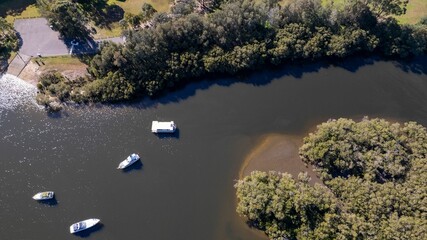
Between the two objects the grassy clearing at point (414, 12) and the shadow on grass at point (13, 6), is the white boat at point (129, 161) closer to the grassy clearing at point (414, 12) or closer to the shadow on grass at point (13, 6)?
the shadow on grass at point (13, 6)

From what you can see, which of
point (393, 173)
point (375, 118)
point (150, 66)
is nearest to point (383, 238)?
point (393, 173)

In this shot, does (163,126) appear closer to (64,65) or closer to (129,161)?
(129,161)

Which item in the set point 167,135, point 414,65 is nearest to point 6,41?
point 167,135

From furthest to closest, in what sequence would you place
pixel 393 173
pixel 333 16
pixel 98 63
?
pixel 333 16 → pixel 98 63 → pixel 393 173

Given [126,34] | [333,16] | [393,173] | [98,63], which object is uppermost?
[333,16]

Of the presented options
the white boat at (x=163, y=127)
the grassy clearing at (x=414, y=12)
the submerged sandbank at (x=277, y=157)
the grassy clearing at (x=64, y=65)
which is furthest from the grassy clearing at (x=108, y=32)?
the grassy clearing at (x=414, y=12)

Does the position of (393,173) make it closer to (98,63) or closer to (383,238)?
(383,238)

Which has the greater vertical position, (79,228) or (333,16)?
(333,16)
